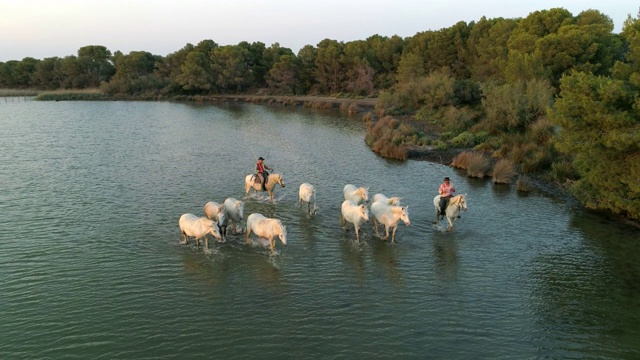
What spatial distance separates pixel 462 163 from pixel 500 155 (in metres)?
3.28

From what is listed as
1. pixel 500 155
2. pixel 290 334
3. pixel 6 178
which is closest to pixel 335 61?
pixel 500 155

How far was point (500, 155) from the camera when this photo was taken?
32.2m

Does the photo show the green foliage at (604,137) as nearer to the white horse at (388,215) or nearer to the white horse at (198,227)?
the white horse at (388,215)

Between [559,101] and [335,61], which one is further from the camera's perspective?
[335,61]

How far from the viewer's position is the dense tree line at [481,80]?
20.3 meters

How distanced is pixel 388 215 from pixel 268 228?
16.1 ft

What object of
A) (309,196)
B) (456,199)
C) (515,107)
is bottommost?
(309,196)

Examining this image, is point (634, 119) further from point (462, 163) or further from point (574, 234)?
point (462, 163)

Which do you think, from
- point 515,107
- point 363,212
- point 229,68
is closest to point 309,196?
point 363,212

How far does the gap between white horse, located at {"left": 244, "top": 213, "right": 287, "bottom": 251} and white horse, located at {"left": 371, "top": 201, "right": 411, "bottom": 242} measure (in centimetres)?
419

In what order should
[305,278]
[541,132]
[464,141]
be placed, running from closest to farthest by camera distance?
[305,278] < [541,132] < [464,141]

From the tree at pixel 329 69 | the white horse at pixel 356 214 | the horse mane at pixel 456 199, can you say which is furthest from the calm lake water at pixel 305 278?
the tree at pixel 329 69

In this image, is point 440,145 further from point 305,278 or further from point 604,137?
point 305,278

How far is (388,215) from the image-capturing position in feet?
58.9
